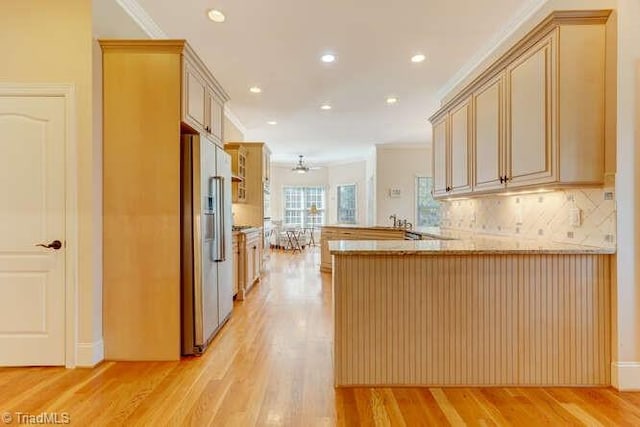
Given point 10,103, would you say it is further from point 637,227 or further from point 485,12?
point 637,227

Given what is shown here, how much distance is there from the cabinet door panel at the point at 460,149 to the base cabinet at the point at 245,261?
2882 millimetres

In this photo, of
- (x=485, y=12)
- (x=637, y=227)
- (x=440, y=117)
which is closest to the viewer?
(x=637, y=227)

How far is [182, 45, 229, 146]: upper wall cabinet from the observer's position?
9.32 ft

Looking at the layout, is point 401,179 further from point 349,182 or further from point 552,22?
point 552,22

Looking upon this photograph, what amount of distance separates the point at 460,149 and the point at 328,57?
183 centimetres

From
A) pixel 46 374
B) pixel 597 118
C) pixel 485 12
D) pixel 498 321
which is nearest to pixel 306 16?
pixel 485 12

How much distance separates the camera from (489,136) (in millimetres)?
3045

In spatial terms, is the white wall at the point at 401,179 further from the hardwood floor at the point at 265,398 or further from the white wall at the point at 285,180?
the hardwood floor at the point at 265,398

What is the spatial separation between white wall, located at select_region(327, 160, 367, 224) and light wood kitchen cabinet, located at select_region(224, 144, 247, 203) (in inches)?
207

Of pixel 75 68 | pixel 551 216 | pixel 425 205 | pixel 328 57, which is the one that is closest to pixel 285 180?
pixel 425 205

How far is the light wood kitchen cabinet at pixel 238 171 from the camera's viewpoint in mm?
5808

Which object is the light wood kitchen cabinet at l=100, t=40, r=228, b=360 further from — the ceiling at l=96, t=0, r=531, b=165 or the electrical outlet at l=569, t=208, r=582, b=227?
the electrical outlet at l=569, t=208, r=582, b=227

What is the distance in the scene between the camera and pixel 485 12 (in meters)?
3.05

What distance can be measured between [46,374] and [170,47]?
2.68 metres
